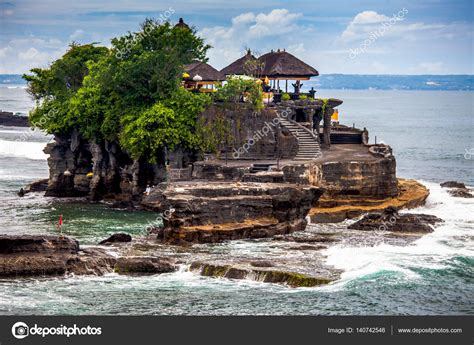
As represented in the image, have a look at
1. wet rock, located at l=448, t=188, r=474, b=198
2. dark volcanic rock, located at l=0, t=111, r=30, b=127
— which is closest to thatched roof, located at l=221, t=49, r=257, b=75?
wet rock, located at l=448, t=188, r=474, b=198

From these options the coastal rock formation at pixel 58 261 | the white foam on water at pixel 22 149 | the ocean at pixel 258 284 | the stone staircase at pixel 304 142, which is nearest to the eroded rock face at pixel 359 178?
the stone staircase at pixel 304 142

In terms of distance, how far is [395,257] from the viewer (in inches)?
1945

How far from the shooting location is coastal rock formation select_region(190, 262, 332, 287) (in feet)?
146

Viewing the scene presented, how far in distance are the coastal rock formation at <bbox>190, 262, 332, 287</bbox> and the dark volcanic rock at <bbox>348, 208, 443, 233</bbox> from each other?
40.5 ft

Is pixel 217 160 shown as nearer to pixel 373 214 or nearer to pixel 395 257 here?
pixel 373 214

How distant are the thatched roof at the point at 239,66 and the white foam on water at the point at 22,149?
3495cm

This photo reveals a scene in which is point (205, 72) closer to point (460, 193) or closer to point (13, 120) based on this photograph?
point (460, 193)

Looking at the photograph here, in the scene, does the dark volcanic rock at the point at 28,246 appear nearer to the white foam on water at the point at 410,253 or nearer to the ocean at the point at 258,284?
the ocean at the point at 258,284

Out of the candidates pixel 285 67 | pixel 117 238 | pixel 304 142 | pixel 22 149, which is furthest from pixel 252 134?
pixel 22 149

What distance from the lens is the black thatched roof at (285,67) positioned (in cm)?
7112

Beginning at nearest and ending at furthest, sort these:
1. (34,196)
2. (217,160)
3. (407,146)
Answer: (217,160)
(34,196)
(407,146)

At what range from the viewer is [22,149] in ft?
356
